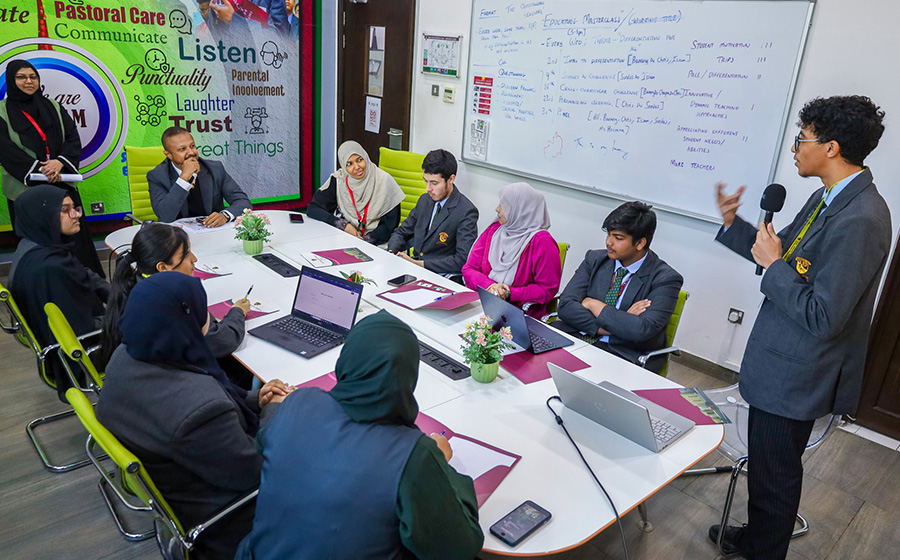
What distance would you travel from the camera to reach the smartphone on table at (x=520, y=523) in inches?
57.6

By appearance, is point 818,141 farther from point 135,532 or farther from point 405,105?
point 405,105

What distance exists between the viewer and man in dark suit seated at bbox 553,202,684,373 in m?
2.63

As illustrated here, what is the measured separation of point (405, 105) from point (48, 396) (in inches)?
143

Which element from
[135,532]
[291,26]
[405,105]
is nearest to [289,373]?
[135,532]

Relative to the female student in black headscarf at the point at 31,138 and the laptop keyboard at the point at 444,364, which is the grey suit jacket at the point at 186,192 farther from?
the laptop keyboard at the point at 444,364

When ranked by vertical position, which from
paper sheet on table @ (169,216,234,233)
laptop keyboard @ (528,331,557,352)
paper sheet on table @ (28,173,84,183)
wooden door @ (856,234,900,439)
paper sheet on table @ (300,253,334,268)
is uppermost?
paper sheet on table @ (28,173,84,183)

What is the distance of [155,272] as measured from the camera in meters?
2.42

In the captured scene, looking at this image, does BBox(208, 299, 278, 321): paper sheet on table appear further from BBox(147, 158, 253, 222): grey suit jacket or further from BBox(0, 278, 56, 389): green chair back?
BBox(147, 158, 253, 222): grey suit jacket

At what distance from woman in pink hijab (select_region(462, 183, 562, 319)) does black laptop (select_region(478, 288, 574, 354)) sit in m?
0.50

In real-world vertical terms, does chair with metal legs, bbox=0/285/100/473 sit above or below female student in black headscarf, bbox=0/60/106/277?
below

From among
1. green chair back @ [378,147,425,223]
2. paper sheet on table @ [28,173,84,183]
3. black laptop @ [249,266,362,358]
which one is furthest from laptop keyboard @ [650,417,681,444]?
paper sheet on table @ [28,173,84,183]

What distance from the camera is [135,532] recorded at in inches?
92.5

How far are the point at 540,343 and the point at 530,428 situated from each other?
2.08ft

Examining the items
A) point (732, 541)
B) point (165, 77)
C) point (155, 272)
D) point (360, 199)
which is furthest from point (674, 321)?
point (165, 77)
